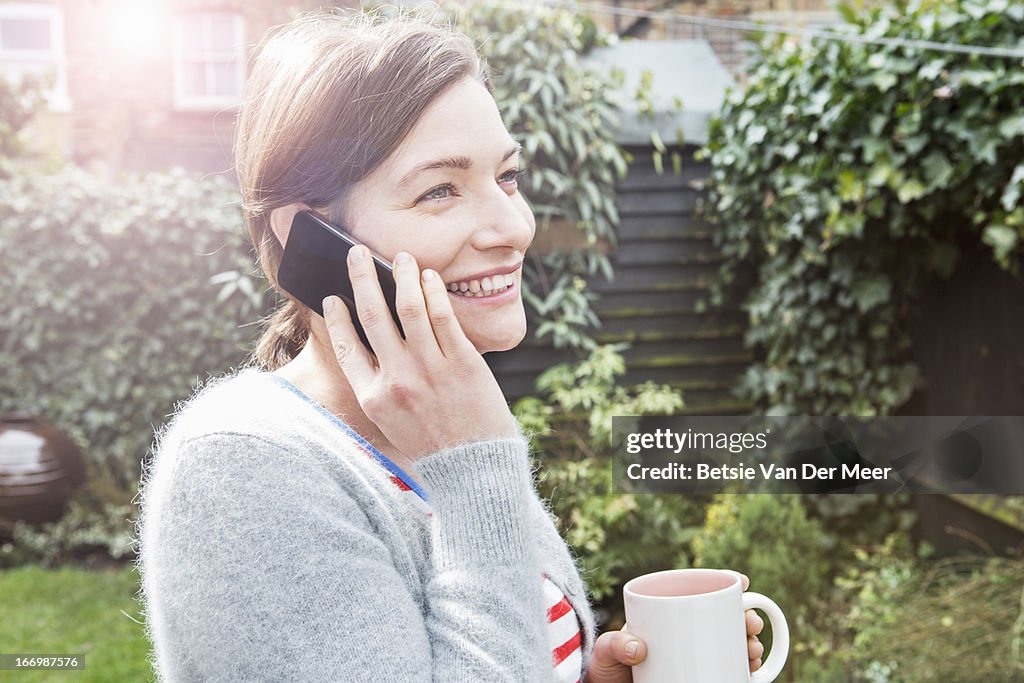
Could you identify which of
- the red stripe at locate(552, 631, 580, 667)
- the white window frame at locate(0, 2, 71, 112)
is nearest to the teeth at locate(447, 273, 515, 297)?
the red stripe at locate(552, 631, 580, 667)

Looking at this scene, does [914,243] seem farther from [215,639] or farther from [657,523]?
[215,639]

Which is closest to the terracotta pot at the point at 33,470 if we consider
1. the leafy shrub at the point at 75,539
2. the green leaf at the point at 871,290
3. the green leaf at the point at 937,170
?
the leafy shrub at the point at 75,539

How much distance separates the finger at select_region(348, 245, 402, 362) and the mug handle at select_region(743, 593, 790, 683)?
1.46 feet

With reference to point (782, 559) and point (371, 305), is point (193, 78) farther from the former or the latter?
point (371, 305)

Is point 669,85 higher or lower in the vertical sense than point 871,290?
higher

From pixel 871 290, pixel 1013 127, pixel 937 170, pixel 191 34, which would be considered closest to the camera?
pixel 1013 127

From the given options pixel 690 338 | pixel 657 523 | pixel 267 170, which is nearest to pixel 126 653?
pixel 657 523

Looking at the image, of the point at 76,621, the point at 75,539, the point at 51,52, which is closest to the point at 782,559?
the point at 76,621

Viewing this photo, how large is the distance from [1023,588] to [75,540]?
3.84m

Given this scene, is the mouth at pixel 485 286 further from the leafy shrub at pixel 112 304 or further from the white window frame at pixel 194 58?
the white window frame at pixel 194 58

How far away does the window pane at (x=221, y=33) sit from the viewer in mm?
7004

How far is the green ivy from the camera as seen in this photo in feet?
8.23

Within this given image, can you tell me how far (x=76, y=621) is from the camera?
3.47m

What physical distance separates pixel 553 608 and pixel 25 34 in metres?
7.74
